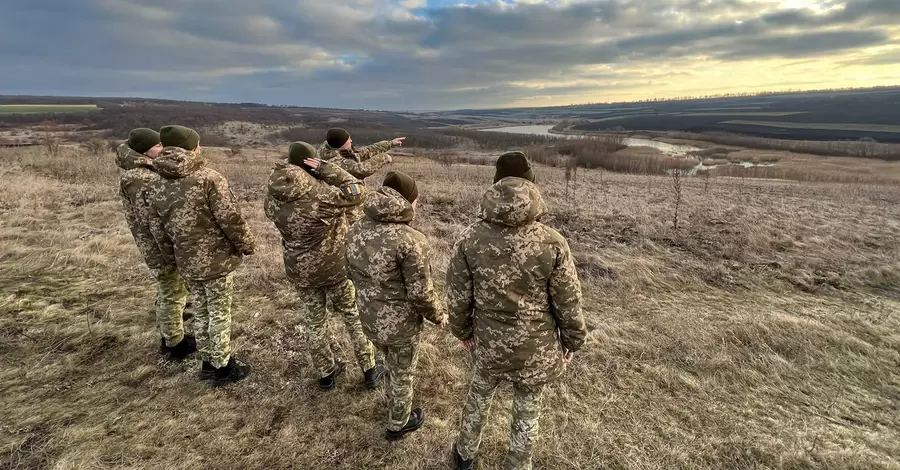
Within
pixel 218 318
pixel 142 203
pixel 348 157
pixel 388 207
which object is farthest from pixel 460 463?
pixel 142 203

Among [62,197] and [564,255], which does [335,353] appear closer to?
[564,255]

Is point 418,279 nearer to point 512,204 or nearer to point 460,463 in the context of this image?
point 512,204

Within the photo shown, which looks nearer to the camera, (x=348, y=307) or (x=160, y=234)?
(x=160, y=234)

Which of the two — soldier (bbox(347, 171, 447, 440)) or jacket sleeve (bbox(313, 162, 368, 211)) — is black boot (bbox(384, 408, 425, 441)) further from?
jacket sleeve (bbox(313, 162, 368, 211))

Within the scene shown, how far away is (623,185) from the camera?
21438 mm

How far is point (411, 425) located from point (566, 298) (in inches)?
82.3

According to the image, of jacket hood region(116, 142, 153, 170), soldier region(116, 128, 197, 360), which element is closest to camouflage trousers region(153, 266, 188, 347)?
soldier region(116, 128, 197, 360)

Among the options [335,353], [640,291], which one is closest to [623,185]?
[640,291]

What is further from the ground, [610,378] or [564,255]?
[564,255]

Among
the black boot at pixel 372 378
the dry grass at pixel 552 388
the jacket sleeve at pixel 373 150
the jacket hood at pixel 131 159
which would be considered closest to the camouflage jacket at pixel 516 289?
the dry grass at pixel 552 388

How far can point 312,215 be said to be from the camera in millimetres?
3742

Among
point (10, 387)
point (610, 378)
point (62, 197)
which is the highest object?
point (62, 197)

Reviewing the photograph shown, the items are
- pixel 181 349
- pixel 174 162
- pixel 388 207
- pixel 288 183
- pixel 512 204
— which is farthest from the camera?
pixel 181 349

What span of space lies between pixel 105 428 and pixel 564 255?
13.9ft
